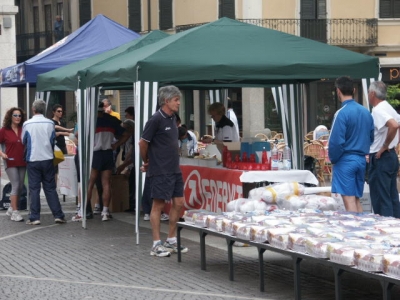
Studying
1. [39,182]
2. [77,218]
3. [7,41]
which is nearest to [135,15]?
[7,41]

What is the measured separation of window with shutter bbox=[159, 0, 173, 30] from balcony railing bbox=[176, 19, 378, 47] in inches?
88.1

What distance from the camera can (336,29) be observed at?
42.6 meters

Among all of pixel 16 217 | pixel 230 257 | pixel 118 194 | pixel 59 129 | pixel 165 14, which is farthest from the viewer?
pixel 165 14

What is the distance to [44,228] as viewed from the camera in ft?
52.5

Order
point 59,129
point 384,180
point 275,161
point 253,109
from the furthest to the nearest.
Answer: point 253,109
point 59,129
point 275,161
point 384,180

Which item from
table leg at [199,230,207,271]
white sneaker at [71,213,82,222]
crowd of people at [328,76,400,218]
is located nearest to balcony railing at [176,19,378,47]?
white sneaker at [71,213,82,222]

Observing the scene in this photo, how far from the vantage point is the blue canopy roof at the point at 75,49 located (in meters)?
19.7

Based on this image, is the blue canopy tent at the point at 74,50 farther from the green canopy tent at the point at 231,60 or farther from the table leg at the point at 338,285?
the table leg at the point at 338,285

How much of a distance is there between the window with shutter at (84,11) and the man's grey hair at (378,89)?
36.7 meters

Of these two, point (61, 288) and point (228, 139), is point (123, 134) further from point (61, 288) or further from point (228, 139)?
point (61, 288)

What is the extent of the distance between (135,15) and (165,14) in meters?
1.98

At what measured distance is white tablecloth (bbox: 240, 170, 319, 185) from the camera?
44.5 ft

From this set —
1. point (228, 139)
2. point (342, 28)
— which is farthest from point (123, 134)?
point (342, 28)

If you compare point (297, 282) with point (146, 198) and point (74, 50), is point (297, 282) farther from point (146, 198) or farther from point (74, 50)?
point (74, 50)
